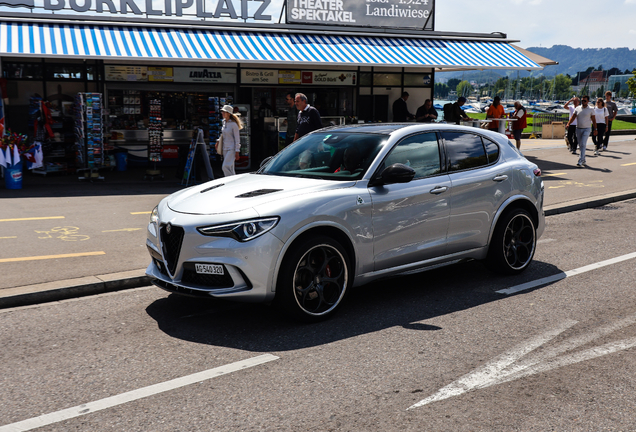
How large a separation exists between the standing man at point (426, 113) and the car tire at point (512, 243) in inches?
536

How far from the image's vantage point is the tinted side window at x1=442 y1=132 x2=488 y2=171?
632 centimetres

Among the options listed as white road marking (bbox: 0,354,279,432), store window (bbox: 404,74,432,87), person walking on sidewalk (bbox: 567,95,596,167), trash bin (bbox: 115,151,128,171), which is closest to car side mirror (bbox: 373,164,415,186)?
white road marking (bbox: 0,354,279,432)

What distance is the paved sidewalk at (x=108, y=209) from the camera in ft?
20.8

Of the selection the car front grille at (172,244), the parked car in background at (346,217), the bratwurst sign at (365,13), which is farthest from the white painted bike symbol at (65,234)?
the bratwurst sign at (365,13)

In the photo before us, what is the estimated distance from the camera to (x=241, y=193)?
5395mm

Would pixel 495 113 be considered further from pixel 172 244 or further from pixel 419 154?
pixel 172 244

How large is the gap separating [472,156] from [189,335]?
11.2 ft

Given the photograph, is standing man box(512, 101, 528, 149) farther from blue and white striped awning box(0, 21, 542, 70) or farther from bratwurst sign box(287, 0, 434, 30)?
bratwurst sign box(287, 0, 434, 30)

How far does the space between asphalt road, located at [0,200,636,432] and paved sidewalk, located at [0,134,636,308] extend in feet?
1.03

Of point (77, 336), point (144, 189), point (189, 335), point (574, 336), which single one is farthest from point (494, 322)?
point (144, 189)

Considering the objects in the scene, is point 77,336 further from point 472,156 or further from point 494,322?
point 472,156

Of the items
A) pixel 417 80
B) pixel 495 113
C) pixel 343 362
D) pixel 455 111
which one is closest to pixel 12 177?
pixel 343 362

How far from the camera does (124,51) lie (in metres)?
14.9

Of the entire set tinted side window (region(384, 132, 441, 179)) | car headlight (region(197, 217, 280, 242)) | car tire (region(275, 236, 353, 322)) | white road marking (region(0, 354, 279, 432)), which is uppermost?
tinted side window (region(384, 132, 441, 179))
